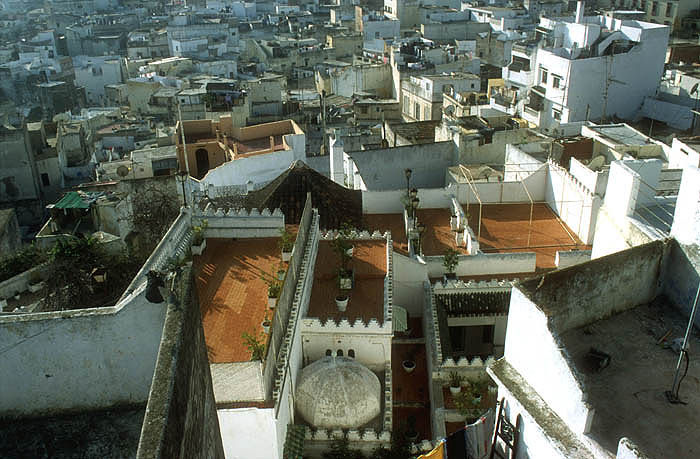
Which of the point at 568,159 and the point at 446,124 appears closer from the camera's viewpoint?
the point at 568,159

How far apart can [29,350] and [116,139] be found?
40280 millimetres

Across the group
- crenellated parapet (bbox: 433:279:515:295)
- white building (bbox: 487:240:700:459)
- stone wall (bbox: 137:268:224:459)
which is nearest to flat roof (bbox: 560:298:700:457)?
white building (bbox: 487:240:700:459)

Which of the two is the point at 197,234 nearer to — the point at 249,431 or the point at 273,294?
the point at 273,294

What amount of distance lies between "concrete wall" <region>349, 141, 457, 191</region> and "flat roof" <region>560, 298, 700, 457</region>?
855 inches

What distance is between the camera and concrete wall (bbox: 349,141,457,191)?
3005 cm

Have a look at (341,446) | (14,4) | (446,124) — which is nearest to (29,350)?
(341,446)

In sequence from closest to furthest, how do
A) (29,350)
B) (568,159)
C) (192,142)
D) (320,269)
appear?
(29,350)
(320,269)
(568,159)
(192,142)

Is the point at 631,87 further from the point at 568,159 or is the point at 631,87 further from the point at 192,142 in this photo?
the point at 192,142

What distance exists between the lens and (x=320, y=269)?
68.9ft

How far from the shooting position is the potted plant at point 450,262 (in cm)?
2220

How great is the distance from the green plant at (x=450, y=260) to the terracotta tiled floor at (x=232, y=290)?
628 centimetres

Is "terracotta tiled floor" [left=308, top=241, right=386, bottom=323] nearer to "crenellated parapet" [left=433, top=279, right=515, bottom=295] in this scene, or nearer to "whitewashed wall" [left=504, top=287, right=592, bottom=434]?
"crenellated parapet" [left=433, top=279, right=515, bottom=295]

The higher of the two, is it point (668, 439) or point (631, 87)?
point (668, 439)

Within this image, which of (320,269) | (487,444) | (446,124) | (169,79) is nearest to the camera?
(487,444)
